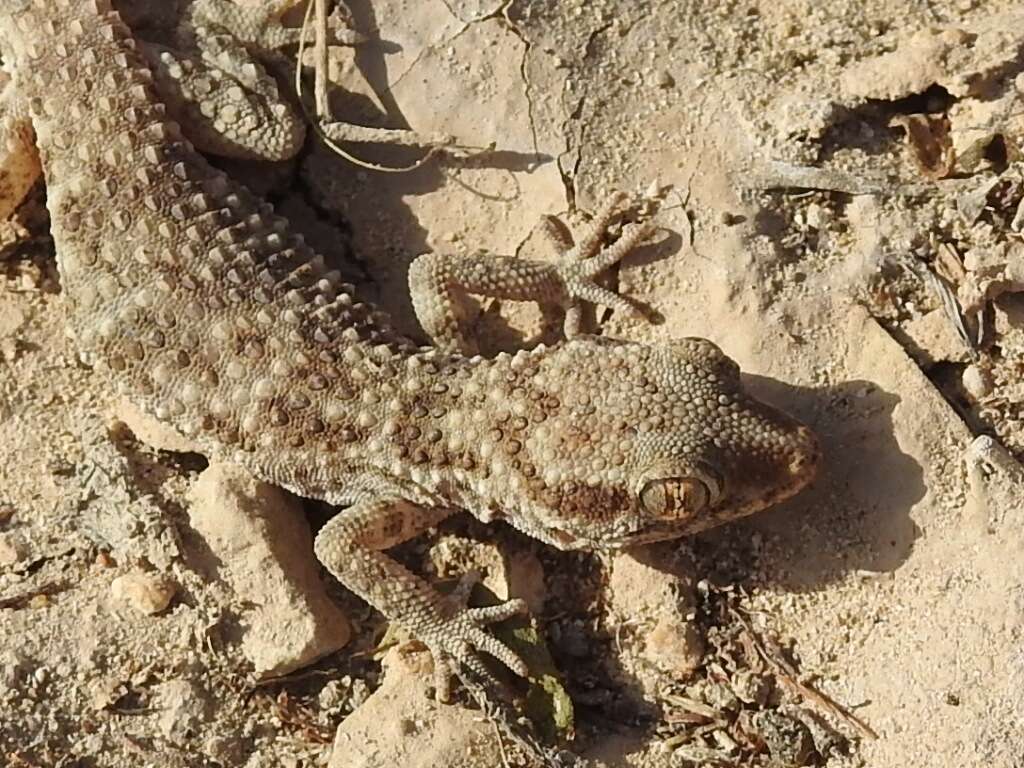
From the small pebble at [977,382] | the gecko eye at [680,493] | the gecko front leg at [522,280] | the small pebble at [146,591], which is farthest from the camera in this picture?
the gecko front leg at [522,280]

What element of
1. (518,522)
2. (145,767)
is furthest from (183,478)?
(518,522)

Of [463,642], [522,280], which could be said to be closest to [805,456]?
[522,280]

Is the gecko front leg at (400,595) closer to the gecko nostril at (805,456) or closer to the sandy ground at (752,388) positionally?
the sandy ground at (752,388)

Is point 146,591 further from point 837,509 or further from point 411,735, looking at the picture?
point 837,509

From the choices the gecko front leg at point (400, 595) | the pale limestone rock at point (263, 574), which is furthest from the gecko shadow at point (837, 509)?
the pale limestone rock at point (263, 574)

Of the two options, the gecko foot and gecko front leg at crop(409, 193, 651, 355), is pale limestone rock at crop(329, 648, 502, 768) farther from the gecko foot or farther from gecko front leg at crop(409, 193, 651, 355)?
gecko front leg at crop(409, 193, 651, 355)

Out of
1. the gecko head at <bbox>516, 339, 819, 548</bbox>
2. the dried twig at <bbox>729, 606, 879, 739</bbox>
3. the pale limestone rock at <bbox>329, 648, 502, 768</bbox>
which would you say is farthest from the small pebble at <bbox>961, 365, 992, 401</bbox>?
the pale limestone rock at <bbox>329, 648, 502, 768</bbox>
